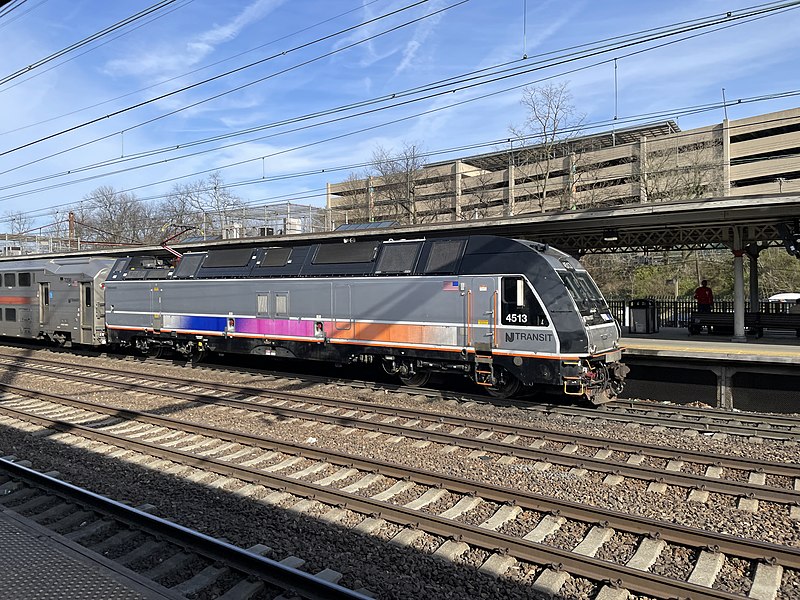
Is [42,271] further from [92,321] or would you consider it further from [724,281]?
[724,281]

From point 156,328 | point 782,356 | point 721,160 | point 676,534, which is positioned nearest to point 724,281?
point 721,160

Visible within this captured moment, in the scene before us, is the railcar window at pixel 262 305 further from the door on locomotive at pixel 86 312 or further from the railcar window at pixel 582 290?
the door on locomotive at pixel 86 312

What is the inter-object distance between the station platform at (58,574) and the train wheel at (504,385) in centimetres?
851

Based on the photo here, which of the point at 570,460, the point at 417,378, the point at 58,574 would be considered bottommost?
the point at 570,460

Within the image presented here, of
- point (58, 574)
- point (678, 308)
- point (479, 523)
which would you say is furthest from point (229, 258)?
point (678, 308)

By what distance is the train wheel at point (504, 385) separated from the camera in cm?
1223

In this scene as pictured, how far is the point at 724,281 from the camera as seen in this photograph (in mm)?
38156

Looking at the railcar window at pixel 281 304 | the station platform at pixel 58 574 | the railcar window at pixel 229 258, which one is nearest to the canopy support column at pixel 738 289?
the railcar window at pixel 281 304

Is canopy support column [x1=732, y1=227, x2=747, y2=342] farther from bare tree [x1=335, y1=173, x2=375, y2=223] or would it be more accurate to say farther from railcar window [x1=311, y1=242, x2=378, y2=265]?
bare tree [x1=335, y1=173, x2=375, y2=223]

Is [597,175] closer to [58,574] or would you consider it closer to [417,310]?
[417,310]

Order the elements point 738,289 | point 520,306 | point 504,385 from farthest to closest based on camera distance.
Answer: point 738,289, point 504,385, point 520,306

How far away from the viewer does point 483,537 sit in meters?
5.82

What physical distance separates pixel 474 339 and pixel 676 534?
21.8 feet

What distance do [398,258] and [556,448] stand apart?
5887 millimetres
